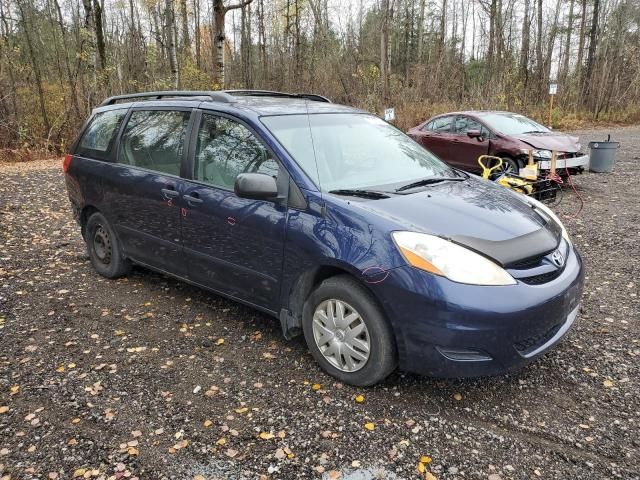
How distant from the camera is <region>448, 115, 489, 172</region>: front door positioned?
32.7 ft

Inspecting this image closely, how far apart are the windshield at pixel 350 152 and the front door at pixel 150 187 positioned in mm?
1017

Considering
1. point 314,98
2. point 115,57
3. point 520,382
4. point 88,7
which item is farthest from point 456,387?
point 115,57

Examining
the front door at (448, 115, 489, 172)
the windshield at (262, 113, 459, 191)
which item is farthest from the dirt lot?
the front door at (448, 115, 489, 172)

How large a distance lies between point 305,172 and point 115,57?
2050cm

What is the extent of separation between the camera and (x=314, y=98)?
4.80 meters

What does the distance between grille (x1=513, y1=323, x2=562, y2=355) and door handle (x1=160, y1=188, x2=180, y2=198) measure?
274 centimetres

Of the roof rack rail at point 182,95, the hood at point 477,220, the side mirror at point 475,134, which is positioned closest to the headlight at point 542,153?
the side mirror at point 475,134

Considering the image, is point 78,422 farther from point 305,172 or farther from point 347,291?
point 305,172

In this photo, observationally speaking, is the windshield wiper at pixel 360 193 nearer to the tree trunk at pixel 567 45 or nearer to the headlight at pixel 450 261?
the headlight at pixel 450 261

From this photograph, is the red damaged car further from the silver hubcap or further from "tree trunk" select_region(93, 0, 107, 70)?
"tree trunk" select_region(93, 0, 107, 70)

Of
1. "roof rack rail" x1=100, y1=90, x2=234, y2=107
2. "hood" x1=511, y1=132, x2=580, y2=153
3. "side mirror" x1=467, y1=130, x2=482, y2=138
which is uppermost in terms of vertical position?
"roof rack rail" x1=100, y1=90, x2=234, y2=107

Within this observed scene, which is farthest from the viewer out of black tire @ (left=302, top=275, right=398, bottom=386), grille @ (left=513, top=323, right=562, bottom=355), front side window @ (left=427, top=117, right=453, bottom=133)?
front side window @ (left=427, top=117, right=453, bottom=133)

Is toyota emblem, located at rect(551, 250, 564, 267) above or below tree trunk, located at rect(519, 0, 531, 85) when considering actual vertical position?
below

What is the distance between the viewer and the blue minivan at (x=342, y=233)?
9.12ft
